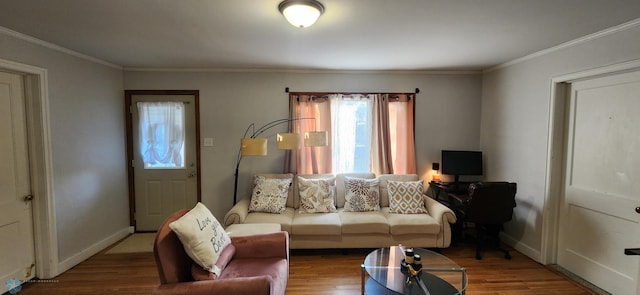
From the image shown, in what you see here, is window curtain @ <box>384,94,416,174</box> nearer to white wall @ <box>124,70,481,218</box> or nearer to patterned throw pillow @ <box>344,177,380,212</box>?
white wall @ <box>124,70,481,218</box>

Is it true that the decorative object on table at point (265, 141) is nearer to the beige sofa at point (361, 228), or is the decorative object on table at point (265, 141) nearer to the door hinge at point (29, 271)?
the beige sofa at point (361, 228)

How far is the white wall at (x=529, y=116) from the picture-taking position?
98.3 inches

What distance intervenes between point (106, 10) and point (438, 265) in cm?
325

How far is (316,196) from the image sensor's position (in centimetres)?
351

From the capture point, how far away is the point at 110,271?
2.88 m

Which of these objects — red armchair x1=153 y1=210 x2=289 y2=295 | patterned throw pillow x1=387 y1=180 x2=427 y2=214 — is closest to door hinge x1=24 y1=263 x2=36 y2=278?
red armchair x1=153 y1=210 x2=289 y2=295

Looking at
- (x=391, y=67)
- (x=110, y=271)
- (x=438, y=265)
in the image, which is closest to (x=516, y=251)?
(x=438, y=265)

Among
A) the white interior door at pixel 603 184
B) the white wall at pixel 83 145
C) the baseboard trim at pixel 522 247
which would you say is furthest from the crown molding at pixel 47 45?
the baseboard trim at pixel 522 247

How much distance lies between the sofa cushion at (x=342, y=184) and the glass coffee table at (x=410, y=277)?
124cm

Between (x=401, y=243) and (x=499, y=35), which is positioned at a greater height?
(x=499, y=35)

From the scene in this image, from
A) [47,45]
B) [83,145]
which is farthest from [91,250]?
[47,45]

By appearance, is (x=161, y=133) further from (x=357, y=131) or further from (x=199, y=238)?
(x=357, y=131)

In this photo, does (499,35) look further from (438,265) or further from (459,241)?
(459,241)

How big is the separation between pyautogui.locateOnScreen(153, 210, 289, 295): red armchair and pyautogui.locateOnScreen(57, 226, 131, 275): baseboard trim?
1.97 meters
